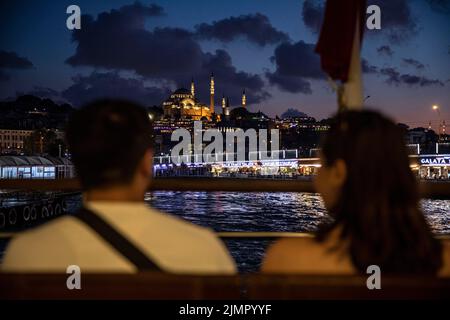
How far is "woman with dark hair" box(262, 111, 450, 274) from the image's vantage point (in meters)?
1.56

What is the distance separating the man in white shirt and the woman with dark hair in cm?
27

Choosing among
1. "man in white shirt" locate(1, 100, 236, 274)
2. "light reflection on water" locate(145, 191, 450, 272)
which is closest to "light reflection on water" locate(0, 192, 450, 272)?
"light reflection on water" locate(145, 191, 450, 272)

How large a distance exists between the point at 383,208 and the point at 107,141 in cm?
85

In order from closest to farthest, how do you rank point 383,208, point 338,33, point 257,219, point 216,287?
point 216,287 < point 383,208 < point 338,33 < point 257,219

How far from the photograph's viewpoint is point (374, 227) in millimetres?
1579

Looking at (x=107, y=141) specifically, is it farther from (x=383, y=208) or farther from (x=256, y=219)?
(x=256, y=219)

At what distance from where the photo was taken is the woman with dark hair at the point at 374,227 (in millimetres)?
1558

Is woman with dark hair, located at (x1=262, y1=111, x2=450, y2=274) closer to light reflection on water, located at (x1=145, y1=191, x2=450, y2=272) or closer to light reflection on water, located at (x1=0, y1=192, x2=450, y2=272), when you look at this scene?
light reflection on water, located at (x1=0, y1=192, x2=450, y2=272)

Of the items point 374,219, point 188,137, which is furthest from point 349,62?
point 188,137

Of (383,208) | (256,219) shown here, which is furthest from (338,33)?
(256,219)

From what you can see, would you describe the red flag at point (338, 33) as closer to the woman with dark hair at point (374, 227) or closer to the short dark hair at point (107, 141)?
the woman with dark hair at point (374, 227)
